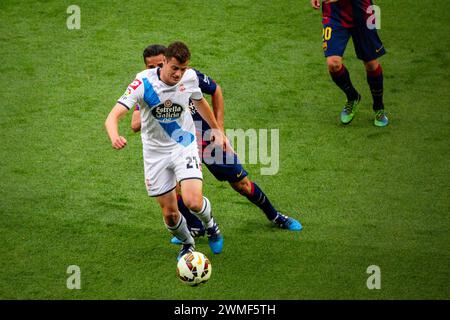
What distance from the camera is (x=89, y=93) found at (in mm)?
10055

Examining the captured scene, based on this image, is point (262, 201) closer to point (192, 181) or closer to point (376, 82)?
point (192, 181)

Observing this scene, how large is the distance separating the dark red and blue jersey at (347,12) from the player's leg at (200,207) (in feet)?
11.1

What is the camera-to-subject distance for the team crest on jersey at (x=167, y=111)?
20.8ft

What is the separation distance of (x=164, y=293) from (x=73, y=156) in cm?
295

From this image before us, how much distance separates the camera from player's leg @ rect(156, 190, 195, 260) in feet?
21.2

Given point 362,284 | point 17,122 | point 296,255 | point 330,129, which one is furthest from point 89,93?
point 362,284

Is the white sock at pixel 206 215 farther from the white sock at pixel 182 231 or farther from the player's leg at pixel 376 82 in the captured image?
the player's leg at pixel 376 82

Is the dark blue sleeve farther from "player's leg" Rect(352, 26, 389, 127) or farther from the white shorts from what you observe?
"player's leg" Rect(352, 26, 389, 127)

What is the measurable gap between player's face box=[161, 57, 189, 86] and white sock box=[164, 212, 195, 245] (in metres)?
1.16

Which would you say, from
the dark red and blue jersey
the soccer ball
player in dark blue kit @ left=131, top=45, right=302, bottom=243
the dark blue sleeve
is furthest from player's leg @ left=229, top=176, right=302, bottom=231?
the dark red and blue jersey

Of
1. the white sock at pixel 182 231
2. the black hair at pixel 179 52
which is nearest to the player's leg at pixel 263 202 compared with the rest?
the white sock at pixel 182 231

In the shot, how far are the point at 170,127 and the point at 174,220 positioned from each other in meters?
0.77

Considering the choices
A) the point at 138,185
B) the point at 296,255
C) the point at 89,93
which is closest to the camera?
the point at 296,255
